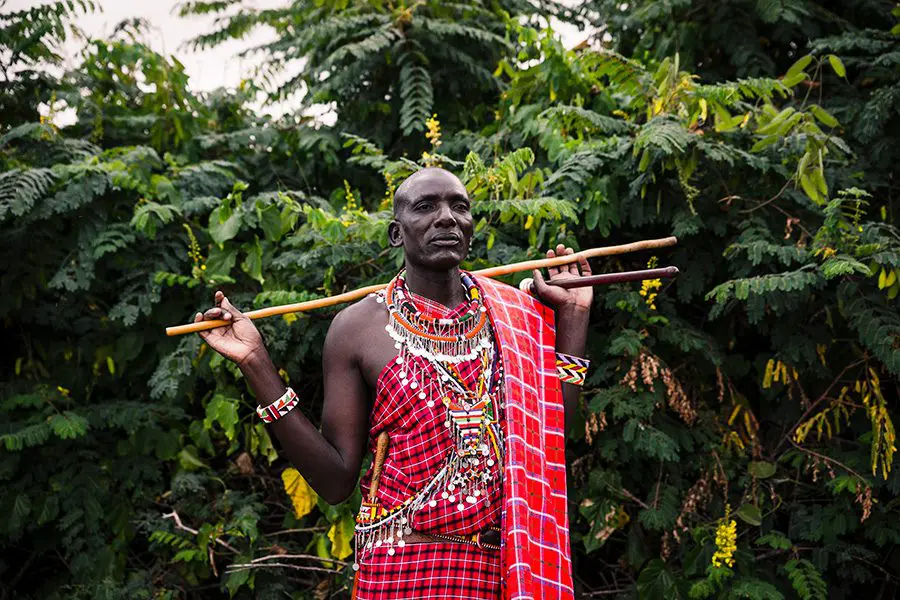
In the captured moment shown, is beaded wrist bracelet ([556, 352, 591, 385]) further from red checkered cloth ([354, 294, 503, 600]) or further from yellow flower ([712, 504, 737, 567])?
yellow flower ([712, 504, 737, 567])

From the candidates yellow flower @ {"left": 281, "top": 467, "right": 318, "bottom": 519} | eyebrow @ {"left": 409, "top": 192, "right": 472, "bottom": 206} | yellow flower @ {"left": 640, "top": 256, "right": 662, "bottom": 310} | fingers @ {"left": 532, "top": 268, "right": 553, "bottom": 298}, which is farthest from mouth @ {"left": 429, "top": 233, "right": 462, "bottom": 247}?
yellow flower @ {"left": 281, "top": 467, "right": 318, "bottom": 519}

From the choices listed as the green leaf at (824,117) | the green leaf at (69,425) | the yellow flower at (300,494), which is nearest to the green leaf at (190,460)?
the green leaf at (69,425)

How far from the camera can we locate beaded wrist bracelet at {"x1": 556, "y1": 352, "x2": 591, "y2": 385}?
2799 millimetres

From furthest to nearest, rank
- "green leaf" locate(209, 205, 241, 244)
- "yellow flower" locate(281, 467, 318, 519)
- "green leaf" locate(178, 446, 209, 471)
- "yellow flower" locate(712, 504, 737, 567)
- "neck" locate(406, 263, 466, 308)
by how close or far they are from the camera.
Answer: "green leaf" locate(178, 446, 209, 471), "green leaf" locate(209, 205, 241, 244), "yellow flower" locate(281, 467, 318, 519), "yellow flower" locate(712, 504, 737, 567), "neck" locate(406, 263, 466, 308)

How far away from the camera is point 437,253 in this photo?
2.59m

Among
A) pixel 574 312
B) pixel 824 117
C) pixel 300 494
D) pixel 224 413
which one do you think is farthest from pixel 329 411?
pixel 824 117

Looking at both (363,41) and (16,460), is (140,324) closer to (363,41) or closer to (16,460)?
(16,460)

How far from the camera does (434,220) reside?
260 centimetres

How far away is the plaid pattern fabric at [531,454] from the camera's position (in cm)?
244

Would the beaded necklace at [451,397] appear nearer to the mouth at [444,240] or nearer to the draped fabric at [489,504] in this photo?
the draped fabric at [489,504]

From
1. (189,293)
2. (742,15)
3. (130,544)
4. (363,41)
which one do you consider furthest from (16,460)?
(742,15)

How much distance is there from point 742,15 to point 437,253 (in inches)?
134

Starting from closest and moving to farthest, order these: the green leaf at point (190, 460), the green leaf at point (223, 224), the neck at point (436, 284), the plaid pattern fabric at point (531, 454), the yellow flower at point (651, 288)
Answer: the plaid pattern fabric at point (531, 454), the neck at point (436, 284), the yellow flower at point (651, 288), the green leaf at point (223, 224), the green leaf at point (190, 460)

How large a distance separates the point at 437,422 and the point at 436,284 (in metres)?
0.41
